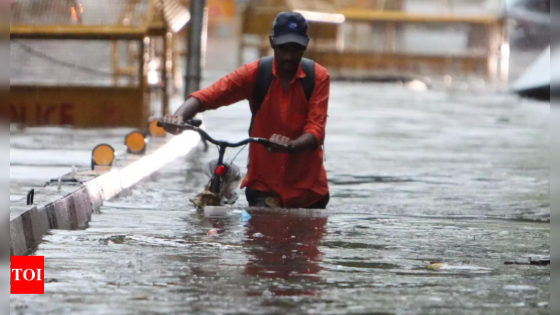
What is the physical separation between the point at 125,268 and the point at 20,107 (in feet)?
37.9

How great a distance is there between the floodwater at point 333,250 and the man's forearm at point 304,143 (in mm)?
520

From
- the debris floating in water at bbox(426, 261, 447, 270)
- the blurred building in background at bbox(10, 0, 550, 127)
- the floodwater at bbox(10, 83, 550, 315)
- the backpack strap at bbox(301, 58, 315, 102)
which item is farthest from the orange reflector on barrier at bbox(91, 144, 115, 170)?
the blurred building in background at bbox(10, 0, 550, 127)

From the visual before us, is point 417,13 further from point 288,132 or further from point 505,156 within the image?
point 288,132

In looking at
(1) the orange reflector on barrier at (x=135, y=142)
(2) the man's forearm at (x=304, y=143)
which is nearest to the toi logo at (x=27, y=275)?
(2) the man's forearm at (x=304, y=143)

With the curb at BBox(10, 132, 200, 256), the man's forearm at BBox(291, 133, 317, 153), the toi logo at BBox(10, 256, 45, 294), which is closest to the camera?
the toi logo at BBox(10, 256, 45, 294)

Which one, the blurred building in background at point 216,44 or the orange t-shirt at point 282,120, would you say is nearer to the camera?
the orange t-shirt at point 282,120

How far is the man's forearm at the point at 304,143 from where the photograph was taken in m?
8.35

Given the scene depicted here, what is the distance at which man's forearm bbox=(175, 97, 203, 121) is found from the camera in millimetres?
8531

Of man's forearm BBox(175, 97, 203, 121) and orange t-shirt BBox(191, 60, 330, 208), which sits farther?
orange t-shirt BBox(191, 60, 330, 208)

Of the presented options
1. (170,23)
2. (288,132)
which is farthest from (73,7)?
(288,132)

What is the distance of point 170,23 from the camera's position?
18000 mm

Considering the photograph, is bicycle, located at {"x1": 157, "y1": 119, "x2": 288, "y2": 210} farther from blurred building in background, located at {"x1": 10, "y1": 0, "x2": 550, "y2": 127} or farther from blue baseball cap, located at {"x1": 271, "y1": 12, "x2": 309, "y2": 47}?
blurred building in background, located at {"x1": 10, "y1": 0, "x2": 550, "y2": 127}

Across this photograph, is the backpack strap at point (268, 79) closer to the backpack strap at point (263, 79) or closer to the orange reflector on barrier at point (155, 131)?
the backpack strap at point (263, 79)

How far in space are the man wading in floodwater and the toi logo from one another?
1.79m
